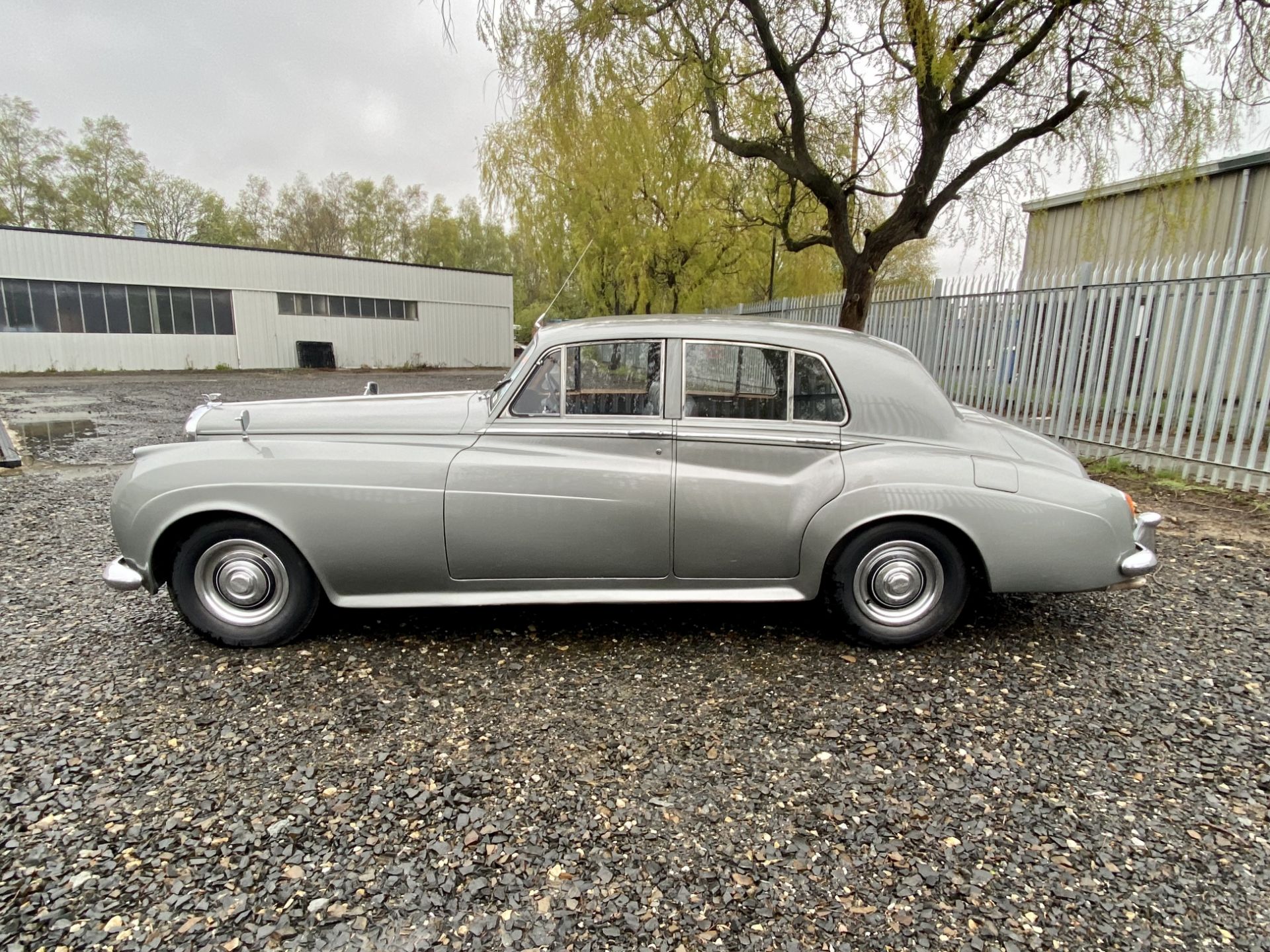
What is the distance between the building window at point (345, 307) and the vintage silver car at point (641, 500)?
89.8ft

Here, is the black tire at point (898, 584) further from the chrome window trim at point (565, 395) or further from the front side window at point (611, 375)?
the front side window at point (611, 375)

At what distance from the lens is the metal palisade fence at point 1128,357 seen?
596 centimetres

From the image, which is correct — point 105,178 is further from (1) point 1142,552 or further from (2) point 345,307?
(1) point 1142,552

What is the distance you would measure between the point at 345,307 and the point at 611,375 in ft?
94.3

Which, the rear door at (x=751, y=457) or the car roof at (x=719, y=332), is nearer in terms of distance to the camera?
the rear door at (x=751, y=457)

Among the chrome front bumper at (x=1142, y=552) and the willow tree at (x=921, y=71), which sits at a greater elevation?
the willow tree at (x=921, y=71)

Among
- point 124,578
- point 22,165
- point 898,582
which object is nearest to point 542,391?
point 898,582

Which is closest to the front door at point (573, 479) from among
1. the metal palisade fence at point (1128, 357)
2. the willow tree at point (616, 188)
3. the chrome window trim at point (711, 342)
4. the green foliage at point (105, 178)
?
the chrome window trim at point (711, 342)

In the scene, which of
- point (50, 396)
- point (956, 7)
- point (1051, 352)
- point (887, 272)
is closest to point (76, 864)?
point (1051, 352)

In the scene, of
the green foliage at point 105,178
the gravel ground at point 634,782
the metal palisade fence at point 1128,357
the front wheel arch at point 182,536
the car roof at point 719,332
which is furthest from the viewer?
the green foliage at point 105,178

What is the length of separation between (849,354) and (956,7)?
658 cm

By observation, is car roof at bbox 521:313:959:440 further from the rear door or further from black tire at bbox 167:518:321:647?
black tire at bbox 167:518:321:647

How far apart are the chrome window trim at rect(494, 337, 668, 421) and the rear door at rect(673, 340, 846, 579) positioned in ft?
0.37

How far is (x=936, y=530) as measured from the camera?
3156mm
